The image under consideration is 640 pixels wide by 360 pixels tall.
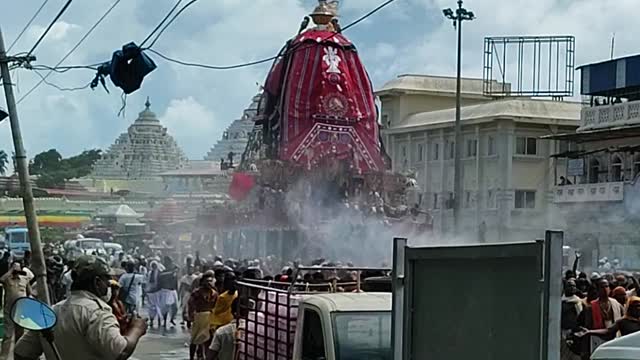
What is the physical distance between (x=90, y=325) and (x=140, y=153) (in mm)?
84325

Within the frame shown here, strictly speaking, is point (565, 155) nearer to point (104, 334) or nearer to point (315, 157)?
point (315, 157)

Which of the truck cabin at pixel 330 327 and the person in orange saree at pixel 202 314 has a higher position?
the truck cabin at pixel 330 327

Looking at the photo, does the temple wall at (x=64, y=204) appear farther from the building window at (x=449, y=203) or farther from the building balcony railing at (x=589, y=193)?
the building balcony railing at (x=589, y=193)

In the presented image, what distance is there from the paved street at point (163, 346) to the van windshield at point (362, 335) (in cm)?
1064

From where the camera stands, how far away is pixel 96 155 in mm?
91250

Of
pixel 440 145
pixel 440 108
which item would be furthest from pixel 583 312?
pixel 440 108

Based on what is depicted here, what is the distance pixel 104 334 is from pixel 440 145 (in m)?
55.4

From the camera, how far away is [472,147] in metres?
59.7

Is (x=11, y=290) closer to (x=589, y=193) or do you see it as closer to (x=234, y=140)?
(x=589, y=193)

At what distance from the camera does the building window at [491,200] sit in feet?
185

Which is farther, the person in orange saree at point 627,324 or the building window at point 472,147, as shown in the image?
the building window at point 472,147

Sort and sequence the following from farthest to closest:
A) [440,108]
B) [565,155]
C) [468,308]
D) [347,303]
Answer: [440,108]
[565,155]
[347,303]
[468,308]

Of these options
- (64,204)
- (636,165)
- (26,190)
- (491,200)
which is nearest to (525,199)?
(491,200)

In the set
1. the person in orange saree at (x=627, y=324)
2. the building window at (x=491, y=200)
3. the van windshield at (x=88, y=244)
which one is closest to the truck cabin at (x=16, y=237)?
the van windshield at (x=88, y=244)
